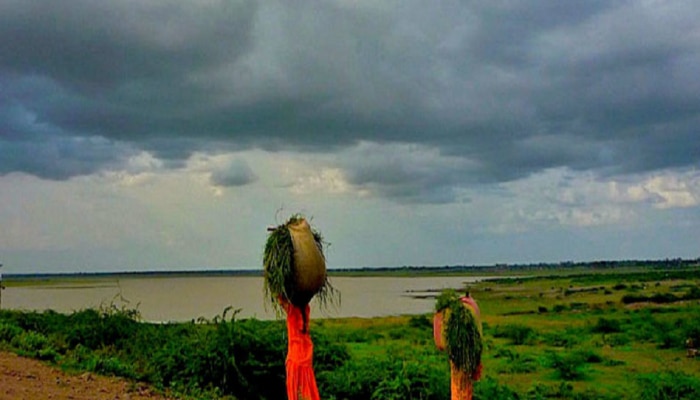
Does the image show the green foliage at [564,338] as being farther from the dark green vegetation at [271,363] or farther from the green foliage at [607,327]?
the dark green vegetation at [271,363]

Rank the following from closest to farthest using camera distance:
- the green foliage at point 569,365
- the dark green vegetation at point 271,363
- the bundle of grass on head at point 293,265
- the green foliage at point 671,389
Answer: the bundle of grass on head at point 293,265, the dark green vegetation at point 271,363, the green foliage at point 671,389, the green foliage at point 569,365

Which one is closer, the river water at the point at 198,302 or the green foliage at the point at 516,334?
the green foliage at the point at 516,334

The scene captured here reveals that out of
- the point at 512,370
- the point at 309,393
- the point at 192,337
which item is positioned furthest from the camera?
the point at 512,370

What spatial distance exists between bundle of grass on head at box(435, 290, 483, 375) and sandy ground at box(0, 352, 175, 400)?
529 cm

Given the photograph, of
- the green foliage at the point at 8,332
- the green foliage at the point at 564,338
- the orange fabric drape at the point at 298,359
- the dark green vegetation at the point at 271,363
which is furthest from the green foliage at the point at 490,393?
the green foliage at the point at 564,338

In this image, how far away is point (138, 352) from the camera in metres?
12.7

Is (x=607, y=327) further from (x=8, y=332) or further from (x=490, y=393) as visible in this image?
(x=8, y=332)

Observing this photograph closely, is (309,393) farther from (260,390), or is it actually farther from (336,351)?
(336,351)

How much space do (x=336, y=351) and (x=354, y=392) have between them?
183 cm

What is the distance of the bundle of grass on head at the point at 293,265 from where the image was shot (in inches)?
285

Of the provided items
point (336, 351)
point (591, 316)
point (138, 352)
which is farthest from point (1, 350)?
point (591, 316)

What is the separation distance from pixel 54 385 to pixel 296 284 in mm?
4780

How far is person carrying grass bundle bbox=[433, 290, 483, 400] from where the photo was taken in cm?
641

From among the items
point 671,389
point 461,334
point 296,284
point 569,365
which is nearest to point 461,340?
point 461,334
